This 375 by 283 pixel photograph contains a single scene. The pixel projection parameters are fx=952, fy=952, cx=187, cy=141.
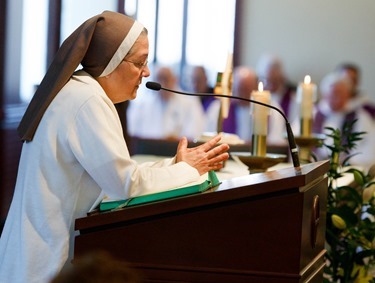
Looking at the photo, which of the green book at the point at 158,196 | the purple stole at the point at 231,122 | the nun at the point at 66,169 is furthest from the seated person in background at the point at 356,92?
the green book at the point at 158,196

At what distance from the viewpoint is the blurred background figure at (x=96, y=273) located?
1483 mm

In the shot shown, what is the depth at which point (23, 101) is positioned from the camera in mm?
8406

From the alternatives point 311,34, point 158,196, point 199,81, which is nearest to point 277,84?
point 199,81

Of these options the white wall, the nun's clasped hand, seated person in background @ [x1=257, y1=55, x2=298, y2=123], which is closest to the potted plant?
the nun's clasped hand

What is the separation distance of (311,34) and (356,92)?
142cm

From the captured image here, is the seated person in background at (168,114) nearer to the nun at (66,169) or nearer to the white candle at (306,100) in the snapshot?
the white candle at (306,100)

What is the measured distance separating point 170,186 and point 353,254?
1452 mm

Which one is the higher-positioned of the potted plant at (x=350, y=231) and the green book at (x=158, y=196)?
the green book at (x=158, y=196)

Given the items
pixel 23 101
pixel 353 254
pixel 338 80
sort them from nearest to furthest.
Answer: pixel 353 254 < pixel 23 101 < pixel 338 80

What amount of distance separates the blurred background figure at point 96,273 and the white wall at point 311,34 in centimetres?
1046

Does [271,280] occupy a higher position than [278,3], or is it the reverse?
[278,3]

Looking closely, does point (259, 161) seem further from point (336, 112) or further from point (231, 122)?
point (336, 112)

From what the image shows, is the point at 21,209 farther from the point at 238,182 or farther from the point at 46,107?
the point at 238,182

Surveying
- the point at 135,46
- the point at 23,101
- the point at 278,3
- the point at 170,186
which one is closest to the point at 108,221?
the point at 170,186
